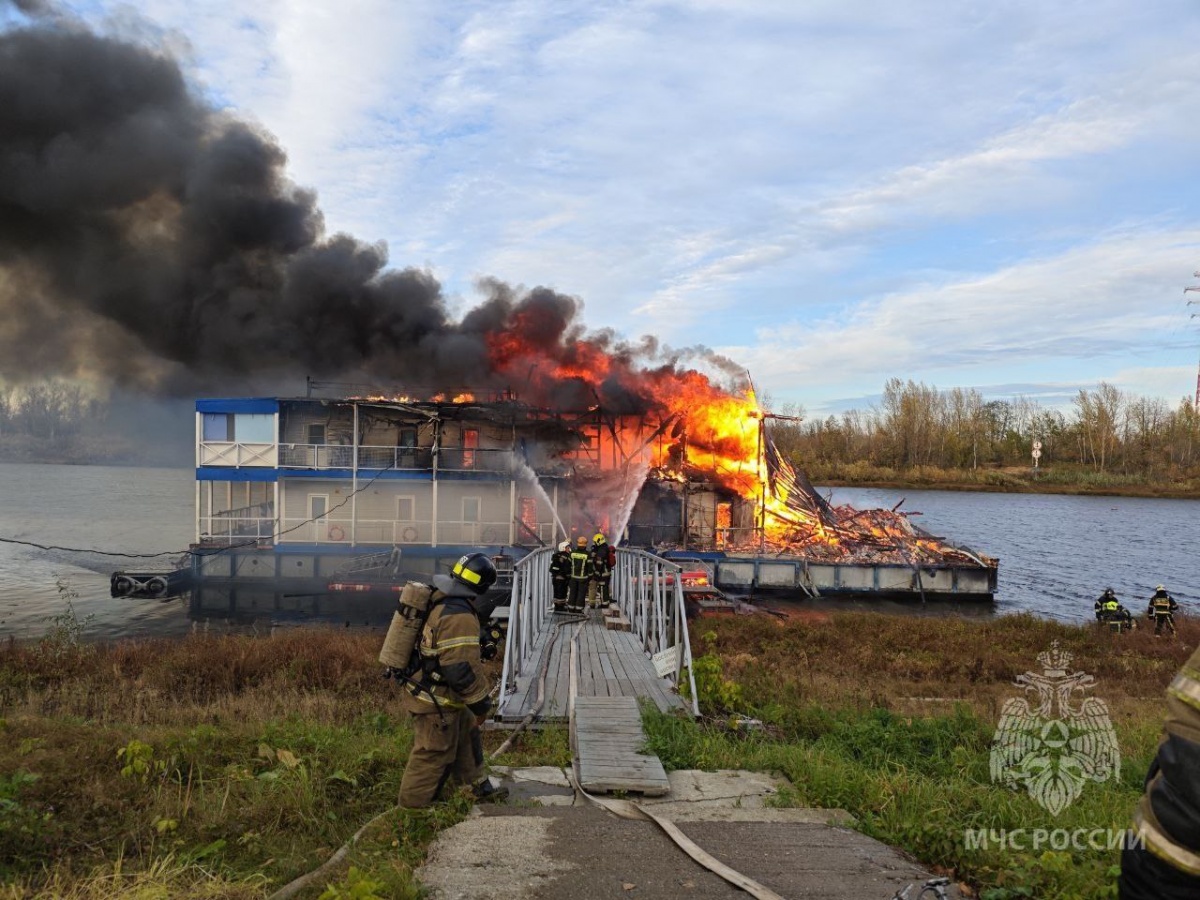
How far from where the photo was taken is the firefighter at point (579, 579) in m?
14.7

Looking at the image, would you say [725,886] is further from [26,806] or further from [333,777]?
[26,806]

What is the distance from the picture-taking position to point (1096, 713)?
10555mm

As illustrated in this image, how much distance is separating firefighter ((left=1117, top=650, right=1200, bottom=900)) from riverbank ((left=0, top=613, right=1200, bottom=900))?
2344 millimetres

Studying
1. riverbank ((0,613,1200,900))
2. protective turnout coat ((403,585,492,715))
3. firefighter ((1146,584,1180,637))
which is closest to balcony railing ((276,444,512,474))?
riverbank ((0,613,1200,900))

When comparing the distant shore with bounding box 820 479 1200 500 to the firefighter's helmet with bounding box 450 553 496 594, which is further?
the distant shore with bounding box 820 479 1200 500

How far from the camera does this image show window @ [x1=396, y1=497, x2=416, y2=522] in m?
29.9

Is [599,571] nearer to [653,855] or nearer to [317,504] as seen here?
[653,855]

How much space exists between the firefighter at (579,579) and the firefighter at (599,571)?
0.73 ft

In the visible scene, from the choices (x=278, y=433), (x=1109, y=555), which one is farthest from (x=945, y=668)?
(x=1109, y=555)

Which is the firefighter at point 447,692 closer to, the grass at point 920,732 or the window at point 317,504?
the grass at point 920,732

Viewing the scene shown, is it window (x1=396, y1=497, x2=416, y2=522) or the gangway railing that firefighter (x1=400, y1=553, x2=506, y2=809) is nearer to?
the gangway railing

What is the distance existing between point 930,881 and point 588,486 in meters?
27.5

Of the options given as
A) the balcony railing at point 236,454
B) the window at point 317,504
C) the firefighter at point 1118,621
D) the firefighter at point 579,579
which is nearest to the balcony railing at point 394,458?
the balcony railing at point 236,454

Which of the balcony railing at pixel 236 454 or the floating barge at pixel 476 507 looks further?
the balcony railing at pixel 236 454
